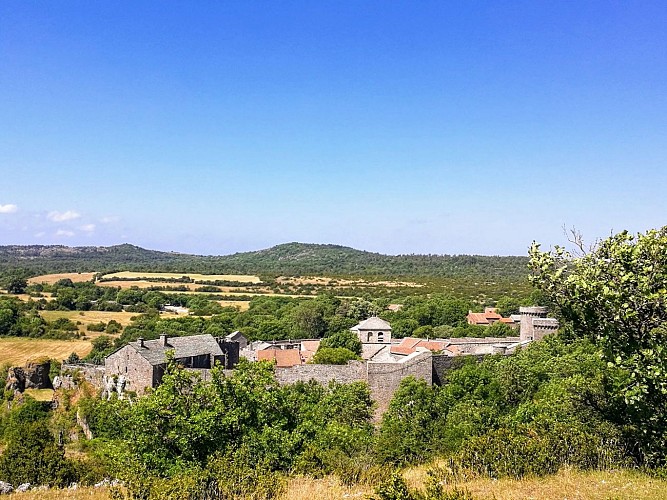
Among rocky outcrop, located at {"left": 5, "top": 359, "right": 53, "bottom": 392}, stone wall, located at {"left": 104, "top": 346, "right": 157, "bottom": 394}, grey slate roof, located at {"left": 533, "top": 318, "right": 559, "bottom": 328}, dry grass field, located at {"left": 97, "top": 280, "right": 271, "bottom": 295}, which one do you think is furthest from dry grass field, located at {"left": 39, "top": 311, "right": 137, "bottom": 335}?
grey slate roof, located at {"left": 533, "top": 318, "right": 559, "bottom": 328}

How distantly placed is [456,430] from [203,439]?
10980 mm

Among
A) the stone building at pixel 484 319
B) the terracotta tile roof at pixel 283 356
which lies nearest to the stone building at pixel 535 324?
the terracotta tile roof at pixel 283 356

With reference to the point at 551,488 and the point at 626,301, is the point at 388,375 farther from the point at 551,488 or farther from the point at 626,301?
the point at 626,301

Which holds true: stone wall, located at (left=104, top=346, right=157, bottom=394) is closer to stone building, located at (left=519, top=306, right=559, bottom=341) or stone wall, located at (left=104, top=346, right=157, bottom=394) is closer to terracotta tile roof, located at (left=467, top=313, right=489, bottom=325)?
stone building, located at (left=519, top=306, right=559, bottom=341)

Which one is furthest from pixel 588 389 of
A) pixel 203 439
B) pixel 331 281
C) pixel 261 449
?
pixel 331 281

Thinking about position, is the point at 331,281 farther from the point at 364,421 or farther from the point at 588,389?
the point at 588,389

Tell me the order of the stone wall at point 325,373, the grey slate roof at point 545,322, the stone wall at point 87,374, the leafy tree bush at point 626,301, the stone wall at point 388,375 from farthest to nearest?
1. the grey slate roof at point 545,322
2. the stone wall at point 87,374
3. the stone wall at point 325,373
4. the stone wall at point 388,375
5. the leafy tree bush at point 626,301

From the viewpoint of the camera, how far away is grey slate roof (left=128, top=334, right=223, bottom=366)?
38.2 m

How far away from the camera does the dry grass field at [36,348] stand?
67.4 meters


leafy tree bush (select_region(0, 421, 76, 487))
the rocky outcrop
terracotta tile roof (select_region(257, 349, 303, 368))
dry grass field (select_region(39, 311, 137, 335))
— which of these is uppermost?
leafy tree bush (select_region(0, 421, 76, 487))

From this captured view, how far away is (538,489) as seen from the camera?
41.3 ft

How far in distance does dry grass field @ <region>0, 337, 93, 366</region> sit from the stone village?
23.8 meters

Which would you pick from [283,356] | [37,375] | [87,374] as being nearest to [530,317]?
[283,356]

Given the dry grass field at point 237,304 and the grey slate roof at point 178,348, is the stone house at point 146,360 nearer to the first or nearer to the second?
the grey slate roof at point 178,348
